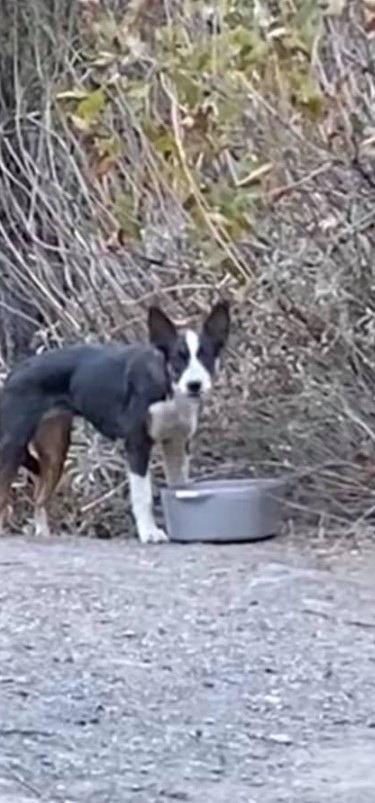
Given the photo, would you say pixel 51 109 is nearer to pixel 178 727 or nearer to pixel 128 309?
pixel 128 309

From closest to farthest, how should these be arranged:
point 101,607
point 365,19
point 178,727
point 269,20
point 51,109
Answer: point 178,727 < point 101,607 < point 365,19 < point 269,20 < point 51,109

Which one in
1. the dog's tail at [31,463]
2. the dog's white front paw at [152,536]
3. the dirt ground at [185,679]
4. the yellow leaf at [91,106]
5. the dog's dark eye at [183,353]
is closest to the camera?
the dirt ground at [185,679]

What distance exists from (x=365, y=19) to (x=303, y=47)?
23.5 inches

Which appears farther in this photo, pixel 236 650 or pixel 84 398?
pixel 84 398

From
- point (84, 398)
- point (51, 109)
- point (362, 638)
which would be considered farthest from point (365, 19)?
point (51, 109)

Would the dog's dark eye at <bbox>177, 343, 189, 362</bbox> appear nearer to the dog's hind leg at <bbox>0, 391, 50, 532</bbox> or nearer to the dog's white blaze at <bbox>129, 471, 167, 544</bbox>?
the dog's white blaze at <bbox>129, 471, 167, 544</bbox>

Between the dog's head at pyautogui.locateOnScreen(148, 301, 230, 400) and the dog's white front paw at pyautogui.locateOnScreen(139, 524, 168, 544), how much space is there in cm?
74

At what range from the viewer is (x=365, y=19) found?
10289 mm

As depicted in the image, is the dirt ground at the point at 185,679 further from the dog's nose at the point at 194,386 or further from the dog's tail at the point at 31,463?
the dog's tail at the point at 31,463

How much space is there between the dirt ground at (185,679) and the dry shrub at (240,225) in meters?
1.55

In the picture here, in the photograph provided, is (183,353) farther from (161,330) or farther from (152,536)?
(152,536)

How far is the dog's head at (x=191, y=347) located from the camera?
1102cm

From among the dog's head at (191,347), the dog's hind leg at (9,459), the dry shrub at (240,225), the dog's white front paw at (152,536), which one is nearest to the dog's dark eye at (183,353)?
the dog's head at (191,347)

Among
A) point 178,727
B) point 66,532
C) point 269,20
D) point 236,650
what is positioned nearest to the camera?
point 178,727
